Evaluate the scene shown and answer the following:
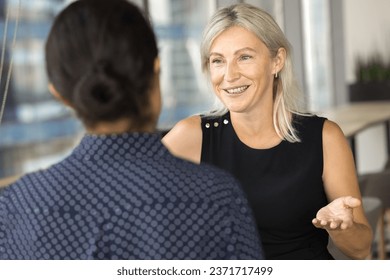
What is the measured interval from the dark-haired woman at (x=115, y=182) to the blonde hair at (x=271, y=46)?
0.39 meters

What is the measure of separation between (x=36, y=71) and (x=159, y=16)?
353 millimetres

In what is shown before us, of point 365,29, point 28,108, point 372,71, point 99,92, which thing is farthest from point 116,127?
point 365,29

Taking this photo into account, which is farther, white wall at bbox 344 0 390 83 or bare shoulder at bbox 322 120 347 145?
white wall at bbox 344 0 390 83

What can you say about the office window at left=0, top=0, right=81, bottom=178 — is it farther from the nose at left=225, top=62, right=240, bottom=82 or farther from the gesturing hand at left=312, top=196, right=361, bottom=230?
the gesturing hand at left=312, top=196, right=361, bottom=230

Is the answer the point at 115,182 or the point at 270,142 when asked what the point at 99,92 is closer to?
the point at 115,182

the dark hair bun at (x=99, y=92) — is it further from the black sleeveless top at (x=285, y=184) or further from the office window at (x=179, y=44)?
the office window at (x=179, y=44)

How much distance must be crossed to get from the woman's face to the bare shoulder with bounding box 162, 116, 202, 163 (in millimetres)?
64

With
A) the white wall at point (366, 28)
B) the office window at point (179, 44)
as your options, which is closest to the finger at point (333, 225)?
the office window at point (179, 44)

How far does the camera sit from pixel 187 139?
123cm

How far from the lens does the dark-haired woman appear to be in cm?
74

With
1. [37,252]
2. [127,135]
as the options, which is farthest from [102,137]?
[37,252]

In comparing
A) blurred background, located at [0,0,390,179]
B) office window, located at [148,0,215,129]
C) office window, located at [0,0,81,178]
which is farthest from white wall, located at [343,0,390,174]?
office window, located at [0,0,81,178]

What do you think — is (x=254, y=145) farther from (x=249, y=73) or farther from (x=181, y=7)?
(x=181, y=7)

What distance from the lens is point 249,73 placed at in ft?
3.88
